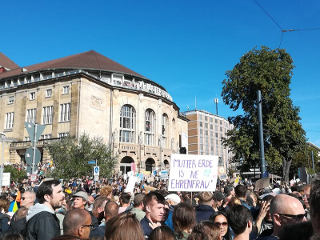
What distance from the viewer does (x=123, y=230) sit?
2.41 meters

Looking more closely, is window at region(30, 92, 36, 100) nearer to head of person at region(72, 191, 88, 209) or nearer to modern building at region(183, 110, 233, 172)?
head of person at region(72, 191, 88, 209)

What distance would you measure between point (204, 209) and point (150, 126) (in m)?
48.1

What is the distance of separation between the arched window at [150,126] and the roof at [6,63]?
38198 millimetres

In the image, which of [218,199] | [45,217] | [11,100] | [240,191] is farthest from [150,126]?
[45,217]

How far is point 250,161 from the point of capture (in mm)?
27938

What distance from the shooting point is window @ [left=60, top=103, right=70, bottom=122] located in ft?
145

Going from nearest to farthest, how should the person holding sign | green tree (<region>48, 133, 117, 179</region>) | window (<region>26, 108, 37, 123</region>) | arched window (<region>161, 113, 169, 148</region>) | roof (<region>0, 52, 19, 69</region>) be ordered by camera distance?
the person holding sign → green tree (<region>48, 133, 117, 179</region>) → window (<region>26, 108, 37, 123</region>) → arched window (<region>161, 113, 169, 148</region>) → roof (<region>0, 52, 19, 69</region>)

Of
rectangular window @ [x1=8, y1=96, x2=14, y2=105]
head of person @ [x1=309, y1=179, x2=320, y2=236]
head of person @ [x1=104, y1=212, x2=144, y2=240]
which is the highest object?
rectangular window @ [x1=8, y1=96, x2=14, y2=105]

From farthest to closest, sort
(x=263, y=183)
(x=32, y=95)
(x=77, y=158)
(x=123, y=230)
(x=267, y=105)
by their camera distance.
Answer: (x=32, y=95) < (x=77, y=158) < (x=267, y=105) < (x=263, y=183) < (x=123, y=230)

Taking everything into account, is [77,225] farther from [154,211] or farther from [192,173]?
[192,173]

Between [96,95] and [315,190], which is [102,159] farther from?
[315,190]

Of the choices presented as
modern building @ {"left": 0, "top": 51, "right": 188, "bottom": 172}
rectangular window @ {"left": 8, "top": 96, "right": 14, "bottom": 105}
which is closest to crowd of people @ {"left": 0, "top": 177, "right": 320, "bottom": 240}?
modern building @ {"left": 0, "top": 51, "right": 188, "bottom": 172}

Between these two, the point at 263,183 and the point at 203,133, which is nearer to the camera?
the point at 263,183

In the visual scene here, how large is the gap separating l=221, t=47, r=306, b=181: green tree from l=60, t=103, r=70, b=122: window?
2547 centimetres
